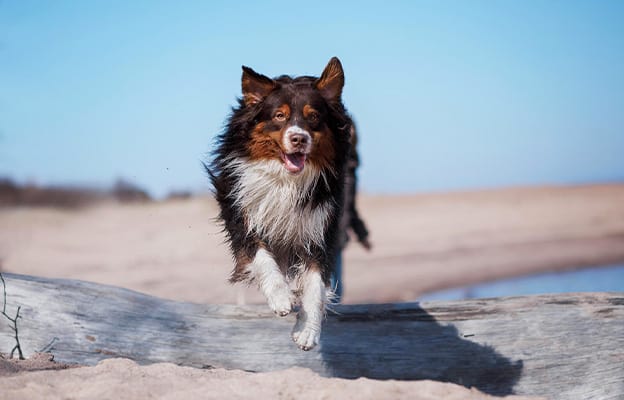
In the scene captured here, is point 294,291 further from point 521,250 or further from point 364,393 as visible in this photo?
point 521,250

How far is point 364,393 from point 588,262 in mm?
14413

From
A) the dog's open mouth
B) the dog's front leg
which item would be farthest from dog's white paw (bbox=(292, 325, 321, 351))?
the dog's open mouth


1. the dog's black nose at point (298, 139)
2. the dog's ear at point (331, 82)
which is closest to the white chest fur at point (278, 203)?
the dog's black nose at point (298, 139)

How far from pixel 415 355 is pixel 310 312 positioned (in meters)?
1.09

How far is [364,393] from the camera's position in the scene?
11.3 feet

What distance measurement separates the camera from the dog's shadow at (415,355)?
469 cm

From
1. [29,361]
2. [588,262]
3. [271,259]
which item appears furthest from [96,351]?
[588,262]

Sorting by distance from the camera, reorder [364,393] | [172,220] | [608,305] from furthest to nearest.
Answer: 1. [172,220]
2. [608,305]
3. [364,393]

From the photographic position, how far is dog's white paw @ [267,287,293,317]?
12.9 ft

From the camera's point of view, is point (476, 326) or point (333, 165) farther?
point (476, 326)

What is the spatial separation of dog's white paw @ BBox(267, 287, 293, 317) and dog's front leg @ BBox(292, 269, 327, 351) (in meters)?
0.18

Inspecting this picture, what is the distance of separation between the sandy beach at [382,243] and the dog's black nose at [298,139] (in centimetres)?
533

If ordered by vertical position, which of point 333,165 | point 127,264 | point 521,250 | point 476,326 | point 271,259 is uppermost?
point 333,165

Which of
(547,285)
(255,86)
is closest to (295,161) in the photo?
(255,86)
